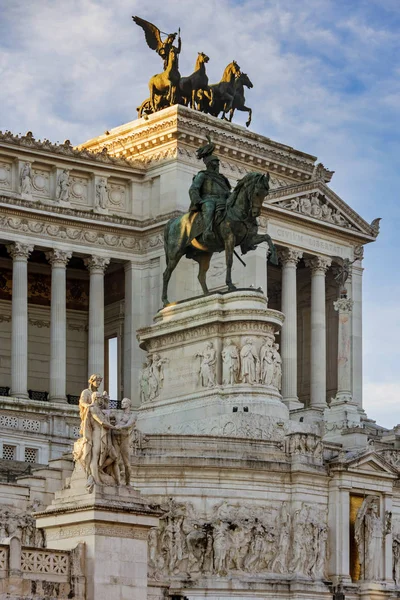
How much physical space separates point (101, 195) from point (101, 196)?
0.15 ft

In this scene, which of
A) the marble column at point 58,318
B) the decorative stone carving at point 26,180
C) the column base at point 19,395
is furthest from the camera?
the decorative stone carving at point 26,180

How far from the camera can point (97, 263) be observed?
78938mm

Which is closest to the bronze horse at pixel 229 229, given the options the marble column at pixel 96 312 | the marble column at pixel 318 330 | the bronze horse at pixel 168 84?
the marble column at pixel 96 312

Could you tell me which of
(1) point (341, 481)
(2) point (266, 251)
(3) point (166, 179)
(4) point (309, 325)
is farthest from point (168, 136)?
(1) point (341, 481)

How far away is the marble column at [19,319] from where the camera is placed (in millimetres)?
74875

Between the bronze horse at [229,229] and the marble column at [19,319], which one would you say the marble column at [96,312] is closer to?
the marble column at [19,319]

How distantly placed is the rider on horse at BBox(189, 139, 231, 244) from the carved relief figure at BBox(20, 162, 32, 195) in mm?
19596

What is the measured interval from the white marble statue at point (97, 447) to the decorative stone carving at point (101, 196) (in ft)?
153

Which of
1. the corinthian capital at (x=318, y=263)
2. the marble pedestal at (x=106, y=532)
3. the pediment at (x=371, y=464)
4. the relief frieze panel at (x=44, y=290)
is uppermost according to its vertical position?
the corinthian capital at (x=318, y=263)

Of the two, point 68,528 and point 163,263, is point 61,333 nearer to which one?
point 163,263

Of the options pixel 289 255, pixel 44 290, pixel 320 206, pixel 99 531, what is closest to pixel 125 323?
pixel 44 290

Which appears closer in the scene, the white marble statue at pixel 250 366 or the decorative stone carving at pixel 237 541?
the decorative stone carving at pixel 237 541

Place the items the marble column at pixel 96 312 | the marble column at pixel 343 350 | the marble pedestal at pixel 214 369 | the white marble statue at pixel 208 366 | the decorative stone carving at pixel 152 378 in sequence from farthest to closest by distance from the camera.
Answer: the marble column at pixel 96 312 < the marble column at pixel 343 350 < the decorative stone carving at pixel 152 378 < the white marble statue at pixel 208 366 < the marble pedestal at pixel 214 369

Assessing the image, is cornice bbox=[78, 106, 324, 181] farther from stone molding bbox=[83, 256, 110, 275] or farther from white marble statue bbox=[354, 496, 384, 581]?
white marble statue bbox=[354, 496, 384, 581]
